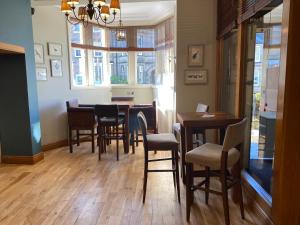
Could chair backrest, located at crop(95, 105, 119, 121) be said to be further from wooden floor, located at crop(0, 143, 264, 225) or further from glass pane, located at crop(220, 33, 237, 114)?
glass pane, located at crop(220, 33, 237, 114)

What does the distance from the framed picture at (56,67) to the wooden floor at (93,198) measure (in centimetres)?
181

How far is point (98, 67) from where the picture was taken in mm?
6406

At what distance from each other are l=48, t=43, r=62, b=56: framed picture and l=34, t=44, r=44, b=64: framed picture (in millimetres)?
162

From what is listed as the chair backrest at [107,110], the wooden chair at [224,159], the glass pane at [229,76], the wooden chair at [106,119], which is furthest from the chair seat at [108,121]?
the wooden chair at [224,159]

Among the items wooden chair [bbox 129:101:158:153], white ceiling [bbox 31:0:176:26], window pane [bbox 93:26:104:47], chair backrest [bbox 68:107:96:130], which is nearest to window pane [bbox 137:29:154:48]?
white ceiling [bbox 31:0:176:26]

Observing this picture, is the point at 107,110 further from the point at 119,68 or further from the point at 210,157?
the point at 119,68

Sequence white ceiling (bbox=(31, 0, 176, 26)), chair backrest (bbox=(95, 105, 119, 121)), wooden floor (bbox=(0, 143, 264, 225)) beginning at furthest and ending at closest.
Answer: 1. white ceiling (bbox=(31, 0, 176, 26))
2. chair backrest (bbox=(95, 105, 119, 121))
3. wooden floor (bbox=(0, 143, 264, 225))

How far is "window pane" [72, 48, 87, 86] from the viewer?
223 inches

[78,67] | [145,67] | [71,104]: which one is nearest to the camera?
[71,104]

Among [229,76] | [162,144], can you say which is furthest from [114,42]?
[162,144]

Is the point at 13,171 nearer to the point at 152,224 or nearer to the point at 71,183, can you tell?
the point at 71,183

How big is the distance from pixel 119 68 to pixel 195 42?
314 cm

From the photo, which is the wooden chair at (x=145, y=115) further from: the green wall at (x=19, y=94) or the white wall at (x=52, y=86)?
the green wall at (x=19, y=94)

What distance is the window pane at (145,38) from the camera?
6.49m
